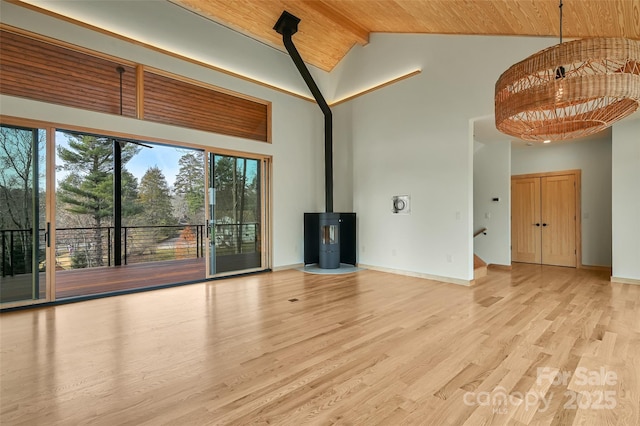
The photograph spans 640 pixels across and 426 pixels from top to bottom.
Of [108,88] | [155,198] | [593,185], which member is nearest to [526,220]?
[593,185]

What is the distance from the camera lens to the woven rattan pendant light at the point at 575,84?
184cm

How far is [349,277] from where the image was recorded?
5574 millimetres

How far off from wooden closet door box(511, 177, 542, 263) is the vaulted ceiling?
13.3 feet

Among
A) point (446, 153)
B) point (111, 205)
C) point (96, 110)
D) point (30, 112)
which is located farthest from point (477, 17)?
point (111, 205)

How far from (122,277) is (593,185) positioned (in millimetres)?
9733

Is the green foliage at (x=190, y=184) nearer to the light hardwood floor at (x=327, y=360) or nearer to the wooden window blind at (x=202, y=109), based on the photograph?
the wooden window blind at (x=202, y=109)

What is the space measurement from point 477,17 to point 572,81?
300 centimetres

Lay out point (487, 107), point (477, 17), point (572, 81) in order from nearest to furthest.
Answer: point (572, 81)
point (477, 17)
point (487, 107)

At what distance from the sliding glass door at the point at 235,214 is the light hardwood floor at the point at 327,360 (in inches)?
56.7

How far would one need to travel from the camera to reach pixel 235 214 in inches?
227

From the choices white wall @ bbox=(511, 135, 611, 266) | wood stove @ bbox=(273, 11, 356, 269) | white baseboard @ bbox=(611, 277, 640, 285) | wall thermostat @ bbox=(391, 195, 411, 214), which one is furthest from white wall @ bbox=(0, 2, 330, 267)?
white baseboard @ bbox=(611, 277, 640, 285)

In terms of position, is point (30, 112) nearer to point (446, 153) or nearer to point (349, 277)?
point (349, 277)

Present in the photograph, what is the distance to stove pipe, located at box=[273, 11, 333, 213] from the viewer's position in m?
5.50

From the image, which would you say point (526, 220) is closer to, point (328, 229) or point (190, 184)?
point (328, 229)
